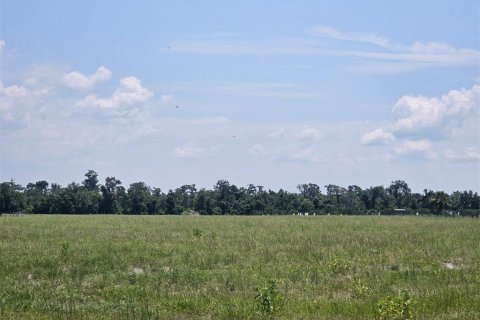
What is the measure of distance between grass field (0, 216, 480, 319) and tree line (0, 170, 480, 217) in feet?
305

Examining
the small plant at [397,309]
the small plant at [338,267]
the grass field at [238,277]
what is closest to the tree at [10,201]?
the grass field at [238,277]

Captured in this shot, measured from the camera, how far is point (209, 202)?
452ft

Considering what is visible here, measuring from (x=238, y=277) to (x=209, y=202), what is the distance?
118844 millimetres

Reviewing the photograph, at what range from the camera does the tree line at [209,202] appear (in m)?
123

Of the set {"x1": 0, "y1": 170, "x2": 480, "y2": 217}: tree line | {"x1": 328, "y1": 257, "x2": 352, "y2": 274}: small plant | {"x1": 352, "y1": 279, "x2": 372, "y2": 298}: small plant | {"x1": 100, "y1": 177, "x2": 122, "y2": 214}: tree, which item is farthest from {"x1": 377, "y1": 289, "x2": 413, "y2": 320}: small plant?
{"x1": 100, "y1": 177, "x2": 122, "y2": 214}: tree

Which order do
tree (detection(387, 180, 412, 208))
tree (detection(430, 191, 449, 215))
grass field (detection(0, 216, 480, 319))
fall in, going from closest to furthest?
grass field (detection(0, 216, 480, 319)), tree (detection(430, 191, 449, 215)), tree (detection(387, 180, 412, 208))

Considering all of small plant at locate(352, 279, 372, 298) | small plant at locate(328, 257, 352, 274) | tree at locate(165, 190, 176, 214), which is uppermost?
tree at locate(165, 190, 176, 214)

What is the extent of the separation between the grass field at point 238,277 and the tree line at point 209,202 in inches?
3666

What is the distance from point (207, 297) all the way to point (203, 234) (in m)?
17.0

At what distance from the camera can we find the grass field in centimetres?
1391

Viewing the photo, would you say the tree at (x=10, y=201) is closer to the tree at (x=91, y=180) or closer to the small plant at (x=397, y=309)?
the tree at (x=91, y=180)

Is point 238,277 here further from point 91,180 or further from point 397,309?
point 91,180

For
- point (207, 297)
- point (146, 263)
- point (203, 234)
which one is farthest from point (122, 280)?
point (203, 234)

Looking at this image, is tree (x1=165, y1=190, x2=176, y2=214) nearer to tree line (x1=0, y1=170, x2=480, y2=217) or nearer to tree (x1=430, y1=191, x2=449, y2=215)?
tree line (x1=0, y1=170, x2=480, y2=217)
